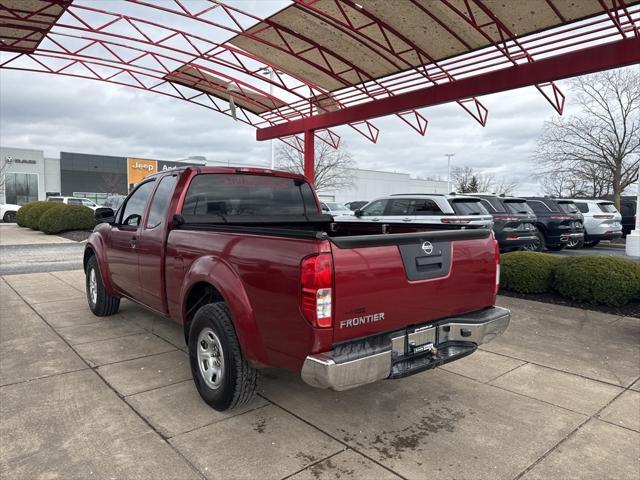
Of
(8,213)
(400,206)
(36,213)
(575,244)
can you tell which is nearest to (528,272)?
(400,206)

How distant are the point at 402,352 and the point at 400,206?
8663 millimetres

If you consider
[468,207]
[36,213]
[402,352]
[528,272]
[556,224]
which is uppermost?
[468,207]

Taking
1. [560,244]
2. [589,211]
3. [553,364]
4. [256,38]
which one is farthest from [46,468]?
[589,211]

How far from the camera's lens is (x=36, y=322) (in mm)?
5914

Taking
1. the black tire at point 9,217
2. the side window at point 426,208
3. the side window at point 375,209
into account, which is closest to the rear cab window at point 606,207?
the side window at point 426,208

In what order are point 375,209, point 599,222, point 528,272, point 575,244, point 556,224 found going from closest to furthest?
1. point 528,272
2. point 375,209
3. point 556,224
4. point 575,244
5. point 599,222

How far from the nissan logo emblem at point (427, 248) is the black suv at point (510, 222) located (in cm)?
887

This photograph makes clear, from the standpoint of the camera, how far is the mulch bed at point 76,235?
684 inches

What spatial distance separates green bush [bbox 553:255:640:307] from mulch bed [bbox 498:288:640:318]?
7cm

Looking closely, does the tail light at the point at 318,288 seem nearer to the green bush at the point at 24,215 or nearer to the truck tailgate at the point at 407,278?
the truck tailgate at the point at 407,278

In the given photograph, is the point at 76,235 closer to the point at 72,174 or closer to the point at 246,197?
the point at 246,197

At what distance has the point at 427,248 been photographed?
3.22 meters

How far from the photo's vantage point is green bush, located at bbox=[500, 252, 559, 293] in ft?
24.7

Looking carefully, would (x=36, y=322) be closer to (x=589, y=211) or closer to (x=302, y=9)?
(x=302, y=9)
